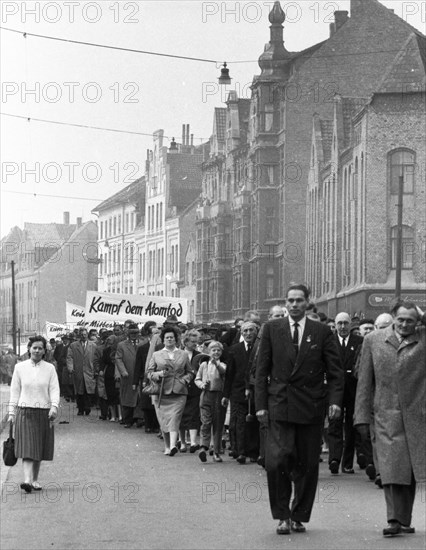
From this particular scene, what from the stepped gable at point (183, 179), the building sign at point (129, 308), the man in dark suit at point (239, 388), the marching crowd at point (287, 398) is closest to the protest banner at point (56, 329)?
the building sign at point (129, 308)

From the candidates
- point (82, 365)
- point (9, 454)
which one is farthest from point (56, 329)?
point (9, 454)

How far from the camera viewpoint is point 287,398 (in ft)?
38.2

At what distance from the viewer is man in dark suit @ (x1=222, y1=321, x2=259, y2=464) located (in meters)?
18.4

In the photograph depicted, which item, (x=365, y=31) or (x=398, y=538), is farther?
(x=365, y=31)

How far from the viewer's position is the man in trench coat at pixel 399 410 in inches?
439

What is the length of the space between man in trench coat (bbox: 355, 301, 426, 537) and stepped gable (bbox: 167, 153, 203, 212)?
104 m

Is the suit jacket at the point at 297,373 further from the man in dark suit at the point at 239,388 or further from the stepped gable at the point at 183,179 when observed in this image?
the stepped gable at the point at 183,179

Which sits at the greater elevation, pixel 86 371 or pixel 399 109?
pixel 399 109

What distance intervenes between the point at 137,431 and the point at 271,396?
48.5 ft

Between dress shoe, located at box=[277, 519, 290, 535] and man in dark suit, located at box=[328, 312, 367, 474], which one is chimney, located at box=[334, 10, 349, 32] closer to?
man in dark suit, located at box=[328, 312, 367, 474]

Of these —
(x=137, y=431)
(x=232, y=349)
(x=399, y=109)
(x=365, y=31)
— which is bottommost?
(x=137, y=431)

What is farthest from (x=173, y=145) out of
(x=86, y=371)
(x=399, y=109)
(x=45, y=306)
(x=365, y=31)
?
(x=86, y=371)

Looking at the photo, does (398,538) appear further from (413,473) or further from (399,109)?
(399,109)

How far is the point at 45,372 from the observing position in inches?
608
